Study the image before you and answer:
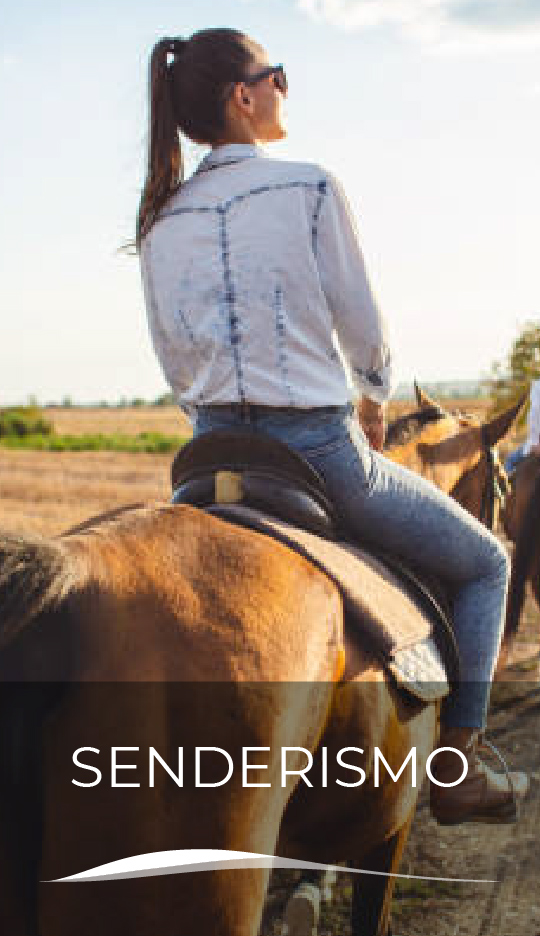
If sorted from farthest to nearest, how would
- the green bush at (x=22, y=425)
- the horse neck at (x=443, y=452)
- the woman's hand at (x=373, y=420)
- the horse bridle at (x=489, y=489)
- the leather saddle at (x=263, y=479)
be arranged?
the green bush at (x=22, y=425)
the horse bridle at (x=489, y=489)
the horse neck at (x=443, y=452)
the woman's hand at (x=373, y=420)
the leather saddle at (x=263, y=479)

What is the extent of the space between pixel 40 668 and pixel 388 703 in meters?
1.09

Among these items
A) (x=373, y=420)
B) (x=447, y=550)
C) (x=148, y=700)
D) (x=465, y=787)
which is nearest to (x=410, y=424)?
(x=373, y=420)

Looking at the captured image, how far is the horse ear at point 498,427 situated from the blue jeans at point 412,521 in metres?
1.29

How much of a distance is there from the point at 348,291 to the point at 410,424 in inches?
60.0

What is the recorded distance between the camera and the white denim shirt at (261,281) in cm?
267

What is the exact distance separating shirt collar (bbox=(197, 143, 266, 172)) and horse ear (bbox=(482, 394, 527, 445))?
2086mm

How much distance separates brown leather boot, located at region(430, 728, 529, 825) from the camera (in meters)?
3.31

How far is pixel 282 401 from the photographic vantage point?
9.02 feet

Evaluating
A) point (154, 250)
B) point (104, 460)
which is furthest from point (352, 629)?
point (104, 460)

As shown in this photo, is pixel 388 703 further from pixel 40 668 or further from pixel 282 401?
pixel 40 668

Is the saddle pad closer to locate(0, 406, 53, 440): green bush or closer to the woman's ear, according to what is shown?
the woman's ear

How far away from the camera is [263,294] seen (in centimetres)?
267

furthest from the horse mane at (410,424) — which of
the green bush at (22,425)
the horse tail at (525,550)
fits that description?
the green bush at (22,425)

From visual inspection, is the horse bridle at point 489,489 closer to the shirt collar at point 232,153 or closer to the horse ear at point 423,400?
the horse ear at point 423,400
